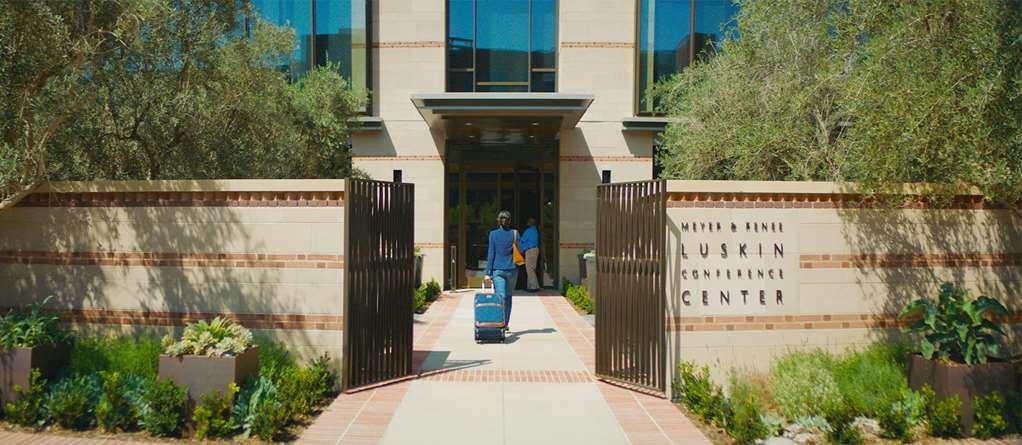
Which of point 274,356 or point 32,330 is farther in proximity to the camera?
point 274,356

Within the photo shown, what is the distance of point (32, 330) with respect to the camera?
24.1ft

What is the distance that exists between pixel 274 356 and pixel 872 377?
249 inches

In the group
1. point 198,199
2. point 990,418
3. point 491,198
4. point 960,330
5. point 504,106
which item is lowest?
point 990,418

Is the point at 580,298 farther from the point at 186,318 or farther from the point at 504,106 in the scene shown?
the point at 186,318

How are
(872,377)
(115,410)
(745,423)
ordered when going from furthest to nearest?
(872,377) → (115,410) → (745,423)

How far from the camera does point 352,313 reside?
7.96 metres

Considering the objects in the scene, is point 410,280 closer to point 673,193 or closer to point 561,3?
point 673,193

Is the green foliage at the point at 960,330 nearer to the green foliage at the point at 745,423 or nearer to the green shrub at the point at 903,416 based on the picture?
the green shrub at the point at 903,416

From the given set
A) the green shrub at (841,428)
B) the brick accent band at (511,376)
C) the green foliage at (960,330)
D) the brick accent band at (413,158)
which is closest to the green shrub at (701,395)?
the green shrub at (841,428)

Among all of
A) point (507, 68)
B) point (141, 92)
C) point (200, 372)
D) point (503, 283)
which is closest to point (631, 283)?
point (503, 283)

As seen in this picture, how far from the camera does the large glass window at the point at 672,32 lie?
18.5 metres

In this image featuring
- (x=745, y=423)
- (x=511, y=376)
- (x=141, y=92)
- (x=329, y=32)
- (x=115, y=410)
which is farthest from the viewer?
(x=329, y=32)

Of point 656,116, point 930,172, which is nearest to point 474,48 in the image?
point 656,116

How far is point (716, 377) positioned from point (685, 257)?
4.51ft
